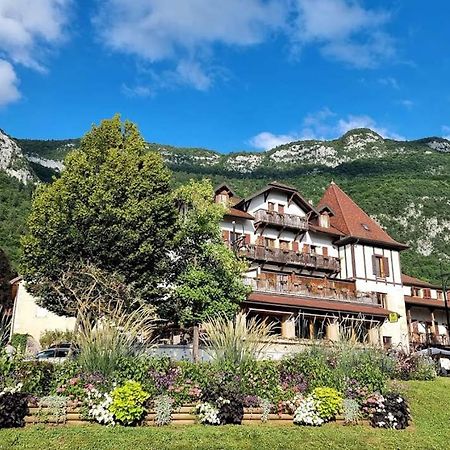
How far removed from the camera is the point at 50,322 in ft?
129

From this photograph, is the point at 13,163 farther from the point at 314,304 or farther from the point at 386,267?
the point at 314,304

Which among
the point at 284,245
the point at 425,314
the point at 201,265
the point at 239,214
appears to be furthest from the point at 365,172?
the point at 201,265

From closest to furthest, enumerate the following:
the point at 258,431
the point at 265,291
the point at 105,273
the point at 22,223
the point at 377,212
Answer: the point at 258,431, the point at 105,273, the point at 265,291, the point at 22,223, the point at 377,212

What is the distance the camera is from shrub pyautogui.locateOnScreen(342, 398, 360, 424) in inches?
560

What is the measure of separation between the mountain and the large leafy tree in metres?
42.3

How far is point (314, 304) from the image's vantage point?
122ft

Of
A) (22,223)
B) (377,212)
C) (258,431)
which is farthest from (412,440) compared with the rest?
(377,212)

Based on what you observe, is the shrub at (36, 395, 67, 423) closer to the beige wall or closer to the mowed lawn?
the mowed lawn

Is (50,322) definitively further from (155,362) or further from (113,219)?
(155,362)

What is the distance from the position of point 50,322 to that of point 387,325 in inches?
949

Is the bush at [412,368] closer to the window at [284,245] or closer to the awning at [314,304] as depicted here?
the awning at [314,304]

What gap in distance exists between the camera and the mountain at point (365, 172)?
77.4 metres

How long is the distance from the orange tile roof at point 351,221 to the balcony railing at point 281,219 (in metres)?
4.04

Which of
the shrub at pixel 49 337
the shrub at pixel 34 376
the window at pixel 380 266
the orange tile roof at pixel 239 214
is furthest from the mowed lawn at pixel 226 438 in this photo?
the window at pixel 380 266
